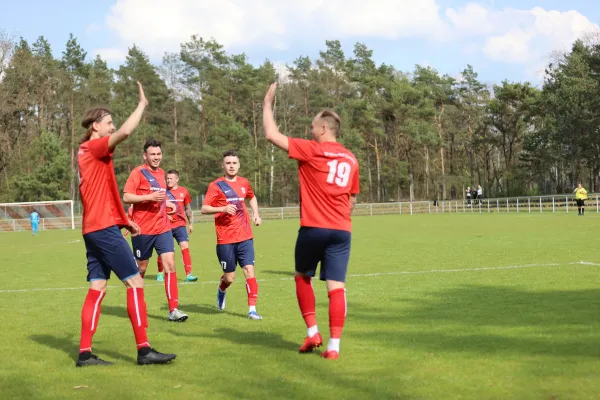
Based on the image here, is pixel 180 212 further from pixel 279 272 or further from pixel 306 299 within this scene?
pixel 306 299

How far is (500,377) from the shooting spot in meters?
5.47

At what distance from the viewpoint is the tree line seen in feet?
228

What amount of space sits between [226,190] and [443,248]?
36.8 feet

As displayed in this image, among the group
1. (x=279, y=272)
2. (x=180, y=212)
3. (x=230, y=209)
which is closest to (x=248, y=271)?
(x=230, y=209)

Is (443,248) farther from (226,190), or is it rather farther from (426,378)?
(426,378)

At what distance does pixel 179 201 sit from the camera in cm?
1409

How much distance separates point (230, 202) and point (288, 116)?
7621cm

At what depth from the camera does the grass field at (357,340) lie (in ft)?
17.9

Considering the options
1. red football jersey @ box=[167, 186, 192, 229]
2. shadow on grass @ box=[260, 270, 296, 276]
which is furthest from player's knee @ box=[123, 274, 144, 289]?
shadow on grass @ box=[260, 270, 296, 276]

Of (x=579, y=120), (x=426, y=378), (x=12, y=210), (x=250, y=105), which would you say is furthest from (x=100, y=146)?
(x=250, y=105)

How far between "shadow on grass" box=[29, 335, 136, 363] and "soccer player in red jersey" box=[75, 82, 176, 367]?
343 millimetres

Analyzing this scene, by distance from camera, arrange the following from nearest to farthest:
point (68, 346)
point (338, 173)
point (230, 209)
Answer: point (338, 173), point (68, 346), point (230, 209)

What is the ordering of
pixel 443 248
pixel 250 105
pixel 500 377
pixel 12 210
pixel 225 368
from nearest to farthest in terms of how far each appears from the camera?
pixel 500 377, pixel 225 368, pixel 443 248, pixel 12 210, pixel 250 105

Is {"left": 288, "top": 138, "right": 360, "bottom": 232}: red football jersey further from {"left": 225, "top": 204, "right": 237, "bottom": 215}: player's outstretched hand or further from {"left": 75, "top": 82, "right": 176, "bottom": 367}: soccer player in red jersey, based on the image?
{"left": 225, "top": 204, "right": 237, "bottom": 215}: player's outstretched hand
